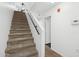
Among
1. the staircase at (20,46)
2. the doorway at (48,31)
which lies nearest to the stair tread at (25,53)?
the staircase at (20,46)

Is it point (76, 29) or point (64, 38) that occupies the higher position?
point (76, 29)

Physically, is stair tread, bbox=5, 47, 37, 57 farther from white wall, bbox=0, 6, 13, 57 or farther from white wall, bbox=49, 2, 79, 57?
white wall, bbox=49, 2, 79, 57

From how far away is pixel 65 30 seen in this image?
3414mm

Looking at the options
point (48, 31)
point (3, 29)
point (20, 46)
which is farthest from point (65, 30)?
point (3, 29)

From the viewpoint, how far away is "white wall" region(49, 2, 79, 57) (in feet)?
9.94

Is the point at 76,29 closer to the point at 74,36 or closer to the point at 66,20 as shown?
the point at 74,36

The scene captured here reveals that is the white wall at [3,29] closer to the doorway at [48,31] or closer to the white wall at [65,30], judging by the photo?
the white wall at [65,30]

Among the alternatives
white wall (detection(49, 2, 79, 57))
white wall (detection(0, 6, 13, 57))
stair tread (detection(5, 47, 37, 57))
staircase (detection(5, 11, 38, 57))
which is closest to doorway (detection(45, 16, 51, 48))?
white wall (detection(49, 2, 79, 57))

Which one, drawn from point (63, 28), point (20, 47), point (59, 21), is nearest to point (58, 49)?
point (63, 28)

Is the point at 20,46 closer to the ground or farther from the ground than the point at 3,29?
closer to the ground

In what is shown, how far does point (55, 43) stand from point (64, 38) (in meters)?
0.57

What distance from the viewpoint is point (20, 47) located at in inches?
97.8

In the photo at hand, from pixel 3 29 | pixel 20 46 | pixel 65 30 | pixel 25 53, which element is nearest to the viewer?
pixel 3 29

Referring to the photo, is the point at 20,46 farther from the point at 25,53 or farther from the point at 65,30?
the point at 65,30
